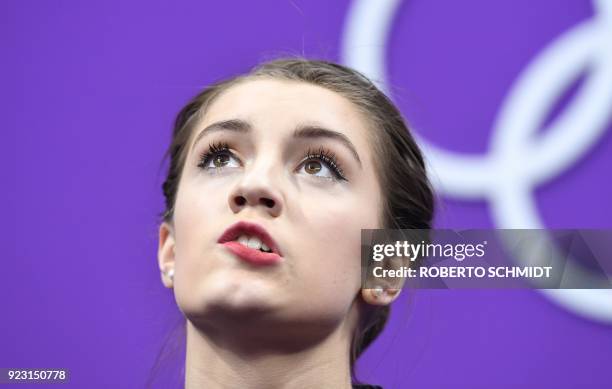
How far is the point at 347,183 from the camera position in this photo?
1.43 meters

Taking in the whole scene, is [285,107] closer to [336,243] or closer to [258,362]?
[336,243]

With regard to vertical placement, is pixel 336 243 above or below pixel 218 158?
below

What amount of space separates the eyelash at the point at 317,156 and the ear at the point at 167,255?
0.19 m

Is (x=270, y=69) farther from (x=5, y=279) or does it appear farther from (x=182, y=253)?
(x=5, y=279)

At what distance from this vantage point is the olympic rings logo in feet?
6.41

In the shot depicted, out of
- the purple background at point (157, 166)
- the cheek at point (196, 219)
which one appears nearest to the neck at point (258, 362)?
the cheek at point (196, 219)

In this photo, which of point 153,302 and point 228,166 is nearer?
point 228,166

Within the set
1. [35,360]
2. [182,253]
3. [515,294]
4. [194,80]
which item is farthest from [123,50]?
[515,294]

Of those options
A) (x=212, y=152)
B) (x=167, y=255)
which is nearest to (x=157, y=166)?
(x=167, y=255)

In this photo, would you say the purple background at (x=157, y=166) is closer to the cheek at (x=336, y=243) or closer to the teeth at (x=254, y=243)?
the cheek at (x=336, y=243)

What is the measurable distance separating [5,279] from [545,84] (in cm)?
136

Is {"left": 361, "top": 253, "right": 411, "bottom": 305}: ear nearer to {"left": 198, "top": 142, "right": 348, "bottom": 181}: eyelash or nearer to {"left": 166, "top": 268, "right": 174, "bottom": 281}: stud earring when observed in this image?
{"left": 198, "top": 142, "right": 348, "bottom": 181}: eyelash

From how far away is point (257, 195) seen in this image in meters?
1.30

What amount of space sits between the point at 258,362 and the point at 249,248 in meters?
0.21
